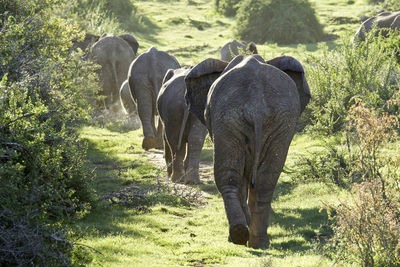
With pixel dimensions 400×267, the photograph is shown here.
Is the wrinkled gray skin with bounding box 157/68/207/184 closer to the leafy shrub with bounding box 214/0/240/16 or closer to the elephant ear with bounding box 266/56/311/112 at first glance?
the elephant ear with bounding box 266/56/311/112

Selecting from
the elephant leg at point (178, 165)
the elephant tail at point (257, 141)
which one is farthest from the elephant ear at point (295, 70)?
the elephant leg at point (178, 165)

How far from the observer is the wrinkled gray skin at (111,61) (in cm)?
2166

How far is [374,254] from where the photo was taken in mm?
5777

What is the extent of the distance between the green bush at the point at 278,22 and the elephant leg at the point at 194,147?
33.7 meters

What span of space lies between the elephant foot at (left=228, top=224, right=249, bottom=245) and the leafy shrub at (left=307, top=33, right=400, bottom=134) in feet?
22.7

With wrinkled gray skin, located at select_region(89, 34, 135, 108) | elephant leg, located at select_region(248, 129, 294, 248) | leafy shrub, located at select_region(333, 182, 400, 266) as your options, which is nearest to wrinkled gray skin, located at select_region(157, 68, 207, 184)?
elephant leg, located at select_region(248, 129, 294, 248)

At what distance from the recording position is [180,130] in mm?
10898

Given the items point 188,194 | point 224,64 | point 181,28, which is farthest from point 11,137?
point 181,28

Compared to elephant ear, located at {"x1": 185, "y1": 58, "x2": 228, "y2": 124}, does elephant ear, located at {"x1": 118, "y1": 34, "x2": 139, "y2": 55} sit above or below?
below

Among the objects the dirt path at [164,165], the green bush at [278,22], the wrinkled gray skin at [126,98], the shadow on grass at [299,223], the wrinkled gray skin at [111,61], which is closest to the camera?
the shadow on grass at [299,223]

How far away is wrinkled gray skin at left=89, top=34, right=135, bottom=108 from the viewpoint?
21.7 m

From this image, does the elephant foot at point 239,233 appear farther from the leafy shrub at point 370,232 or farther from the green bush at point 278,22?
the green bush at point 278,22

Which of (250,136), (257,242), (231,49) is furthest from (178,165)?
Result: (231,49)

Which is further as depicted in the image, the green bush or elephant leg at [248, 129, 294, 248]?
the green bush
